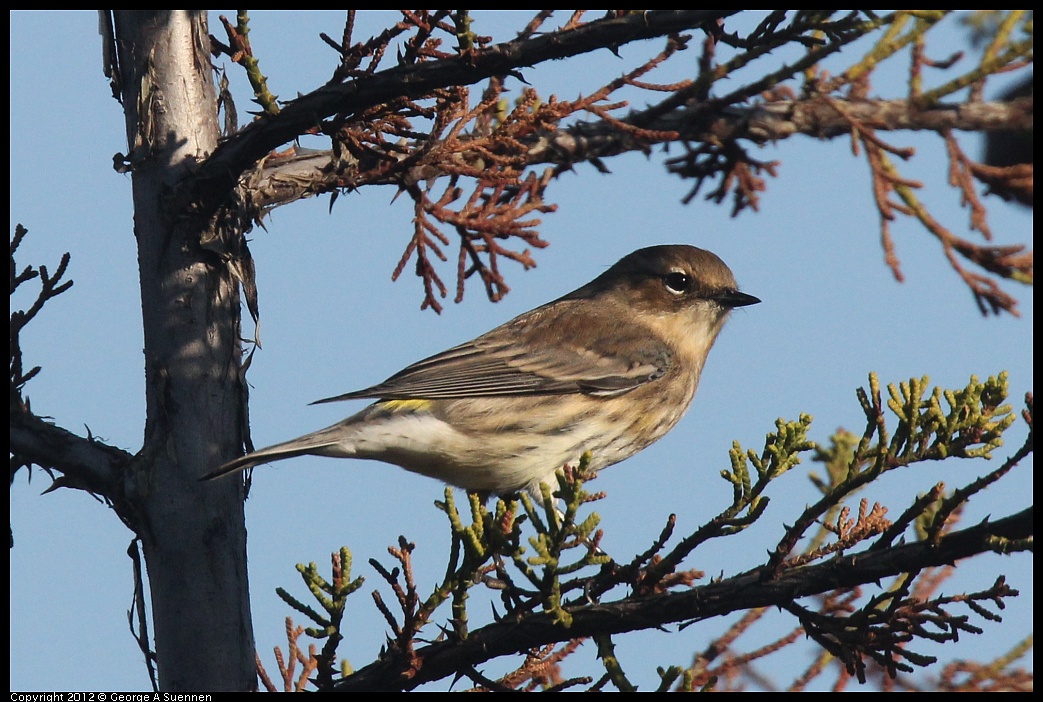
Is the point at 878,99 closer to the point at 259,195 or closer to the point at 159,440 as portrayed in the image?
the point at 259,195

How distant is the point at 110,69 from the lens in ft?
15.4

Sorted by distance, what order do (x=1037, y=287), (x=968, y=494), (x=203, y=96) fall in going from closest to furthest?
1. (x=968, y=494)
2. (x=1037, y=287)
3. (x=203, y=96)

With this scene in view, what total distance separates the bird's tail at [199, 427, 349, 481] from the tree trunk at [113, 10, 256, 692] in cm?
14

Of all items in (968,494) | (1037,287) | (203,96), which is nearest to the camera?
(968,494)

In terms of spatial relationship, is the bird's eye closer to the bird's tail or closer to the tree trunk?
the bird's tail

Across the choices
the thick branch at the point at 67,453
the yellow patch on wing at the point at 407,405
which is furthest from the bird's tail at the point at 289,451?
the yellow patch on wing at the point at 407,405

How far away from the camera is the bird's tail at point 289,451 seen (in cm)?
424

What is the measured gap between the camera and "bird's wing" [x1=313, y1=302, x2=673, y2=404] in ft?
19.8

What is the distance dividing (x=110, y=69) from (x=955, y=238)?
3.58 meters

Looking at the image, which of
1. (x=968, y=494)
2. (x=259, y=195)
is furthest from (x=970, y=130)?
(x=259, y=195)

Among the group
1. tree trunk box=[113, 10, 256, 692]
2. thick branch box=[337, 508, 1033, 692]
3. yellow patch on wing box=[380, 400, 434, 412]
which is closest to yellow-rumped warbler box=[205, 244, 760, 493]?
yellow patch on wing box=[380, 400, 434, 412]

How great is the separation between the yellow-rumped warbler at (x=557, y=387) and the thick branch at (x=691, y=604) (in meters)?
1.11

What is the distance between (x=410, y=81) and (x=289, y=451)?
166 centimetres

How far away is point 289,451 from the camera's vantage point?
15.4ft
